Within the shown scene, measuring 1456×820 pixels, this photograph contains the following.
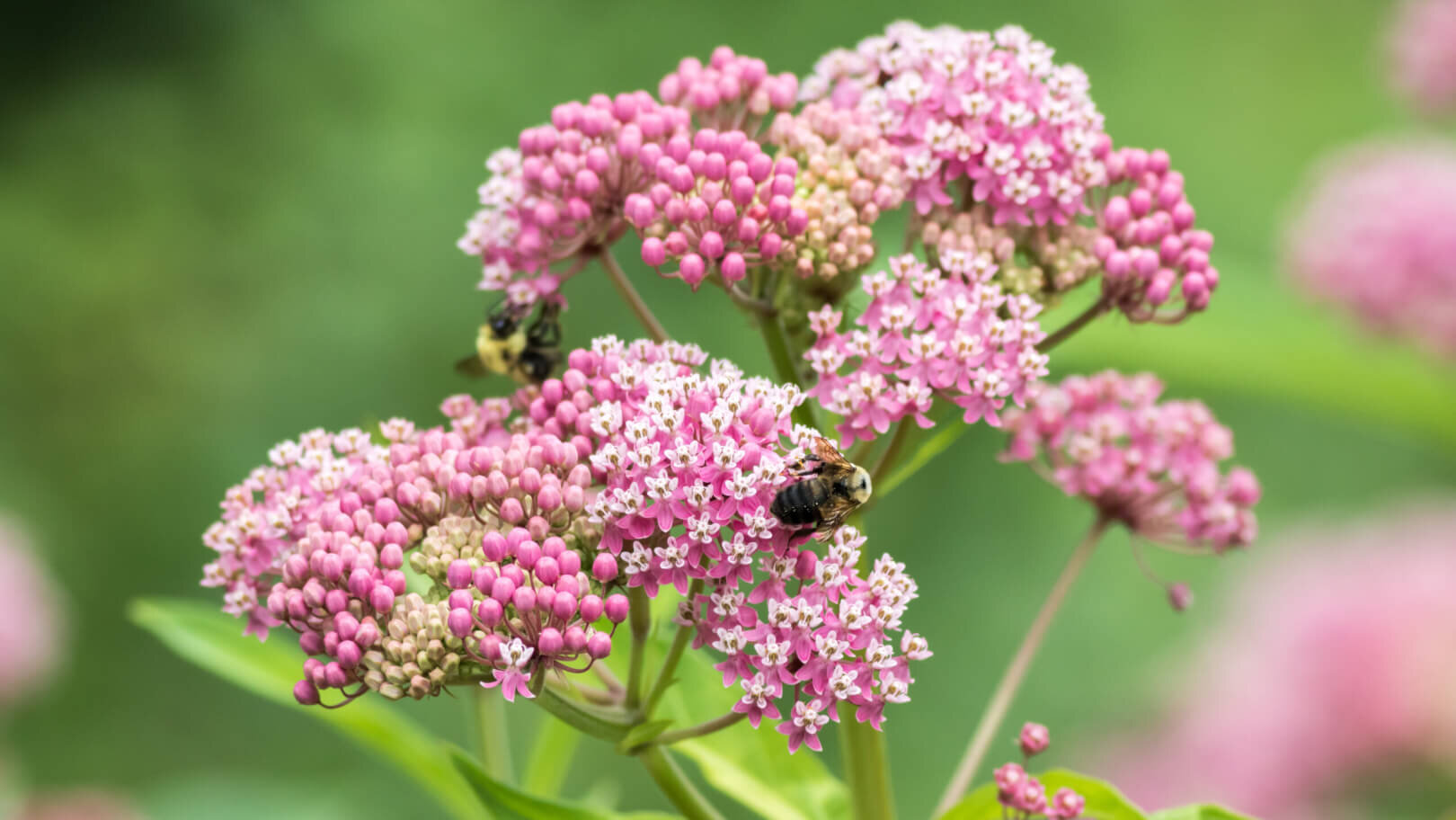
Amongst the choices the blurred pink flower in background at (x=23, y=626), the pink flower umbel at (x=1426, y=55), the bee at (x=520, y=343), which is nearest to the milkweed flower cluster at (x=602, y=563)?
the bee at (x=520, y=343)

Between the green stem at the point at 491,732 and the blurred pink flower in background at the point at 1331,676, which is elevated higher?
the blurred pink flower in background at the point at 1331,676

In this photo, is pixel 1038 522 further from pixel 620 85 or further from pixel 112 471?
pixel 112 471

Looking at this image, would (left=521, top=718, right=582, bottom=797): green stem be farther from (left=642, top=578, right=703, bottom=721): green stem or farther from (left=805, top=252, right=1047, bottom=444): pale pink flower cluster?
(left=805, top=252, right=1047, bottom=444): pale pink flower cluster

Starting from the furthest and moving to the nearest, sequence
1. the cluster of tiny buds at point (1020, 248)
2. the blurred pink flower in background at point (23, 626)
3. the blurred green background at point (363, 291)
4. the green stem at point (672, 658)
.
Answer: the blurred green background at point (363, 291) → the blurred pink flower in background at point (23, 626) → the cluster of tiny buds at point (1020, 248) → the green stem at point (672, 658)

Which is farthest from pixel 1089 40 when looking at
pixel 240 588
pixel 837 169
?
pixel 240 588

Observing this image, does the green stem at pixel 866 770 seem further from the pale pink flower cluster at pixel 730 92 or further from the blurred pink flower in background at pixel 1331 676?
the blurred pink flower in background at pixel 1331 676

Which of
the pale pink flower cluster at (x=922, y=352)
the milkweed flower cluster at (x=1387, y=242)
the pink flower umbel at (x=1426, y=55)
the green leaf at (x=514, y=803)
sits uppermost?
the pink flower umbel at (x=1426, y=55)
